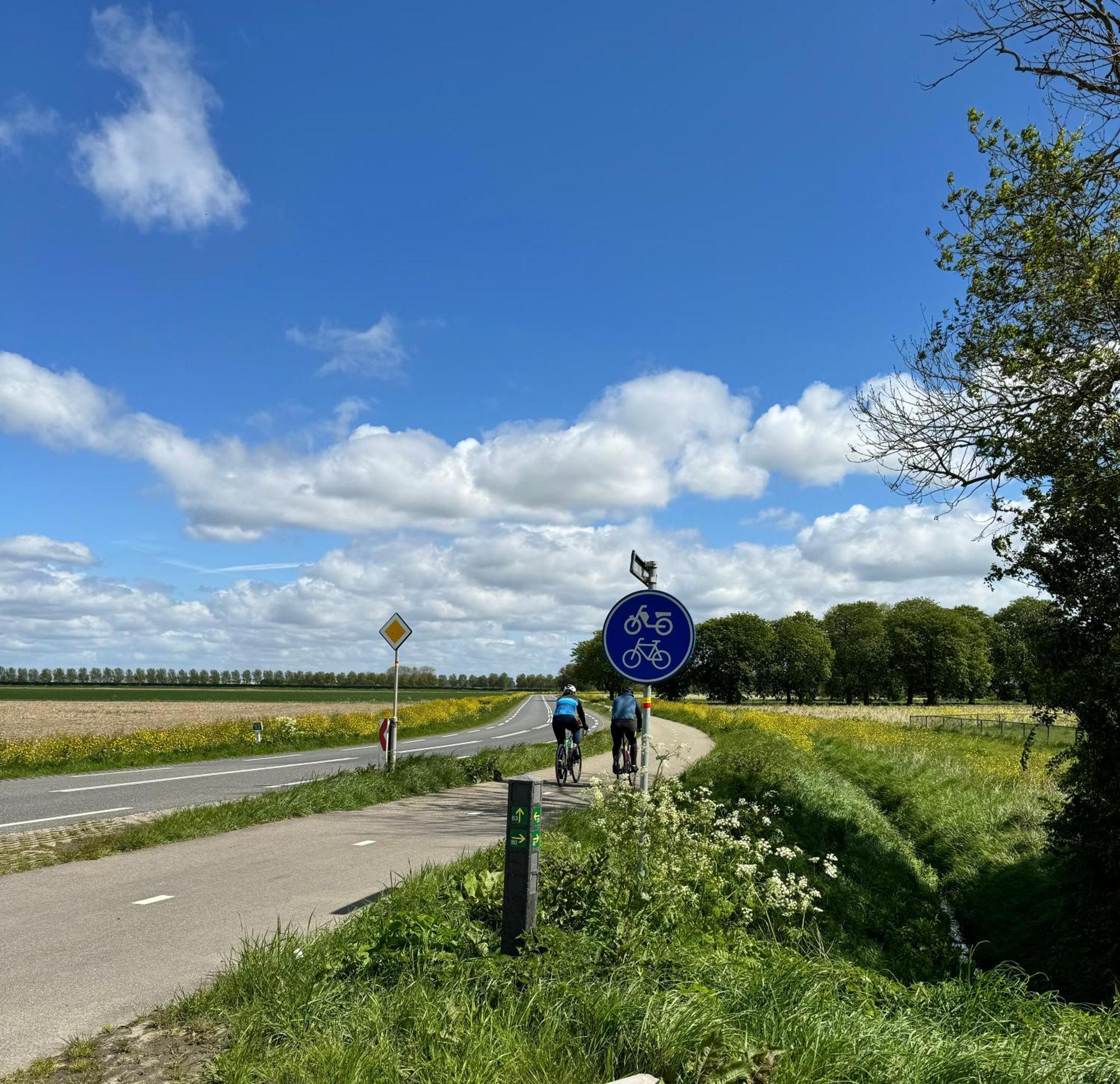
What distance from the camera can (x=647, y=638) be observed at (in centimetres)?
668

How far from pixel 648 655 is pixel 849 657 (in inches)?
4073

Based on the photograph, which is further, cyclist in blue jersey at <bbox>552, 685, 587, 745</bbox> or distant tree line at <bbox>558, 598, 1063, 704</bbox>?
distant tree line at <bbox>558, 598, 1063, 704</bbox>

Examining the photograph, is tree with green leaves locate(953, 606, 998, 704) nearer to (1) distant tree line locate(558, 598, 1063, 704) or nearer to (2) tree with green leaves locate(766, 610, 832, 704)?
(1) distant tree line locate(558, 598, 1063, 704)

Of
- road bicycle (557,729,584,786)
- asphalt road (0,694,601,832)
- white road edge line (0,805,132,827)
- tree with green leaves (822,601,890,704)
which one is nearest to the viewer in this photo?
white road edge line (0,805,132,827)

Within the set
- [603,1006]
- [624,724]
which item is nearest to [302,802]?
[624,724]

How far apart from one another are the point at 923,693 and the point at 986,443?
102 m

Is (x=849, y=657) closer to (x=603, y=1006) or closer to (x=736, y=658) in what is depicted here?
(x=736, y=658)

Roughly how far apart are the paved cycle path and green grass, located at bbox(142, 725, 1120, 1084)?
58cm

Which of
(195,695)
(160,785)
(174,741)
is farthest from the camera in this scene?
(195,695)

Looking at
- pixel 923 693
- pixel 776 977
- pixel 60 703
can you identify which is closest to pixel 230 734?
pixel 776 977

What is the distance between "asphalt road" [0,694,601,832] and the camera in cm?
1206

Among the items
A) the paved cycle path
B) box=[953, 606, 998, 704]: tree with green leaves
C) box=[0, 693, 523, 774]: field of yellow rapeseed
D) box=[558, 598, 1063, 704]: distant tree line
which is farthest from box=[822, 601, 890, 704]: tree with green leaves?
the paved cycle path

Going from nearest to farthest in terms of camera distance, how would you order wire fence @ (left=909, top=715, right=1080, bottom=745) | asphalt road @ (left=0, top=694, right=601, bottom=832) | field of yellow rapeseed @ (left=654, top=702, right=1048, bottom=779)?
1. asphalt road @ (left=0, top=694, right=601, bottom=832)
2. field of yellow rapeseed @ (left=654, top=702, right=1048, bottom=779)
3. wire fence @ (left=909, top=715, right=1080, bottom=745)

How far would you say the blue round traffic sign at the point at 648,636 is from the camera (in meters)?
6.54
